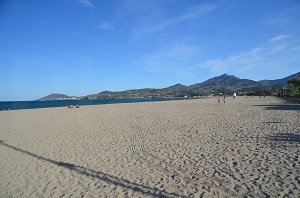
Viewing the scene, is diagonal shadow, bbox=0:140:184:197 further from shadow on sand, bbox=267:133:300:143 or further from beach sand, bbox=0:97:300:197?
shadow on sand, bbox=267:133:300:143

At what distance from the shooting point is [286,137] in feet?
30.6

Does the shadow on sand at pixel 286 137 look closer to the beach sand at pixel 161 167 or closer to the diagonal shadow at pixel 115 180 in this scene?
the beach sand at pixel 161 167

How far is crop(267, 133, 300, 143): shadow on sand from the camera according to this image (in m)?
8.75

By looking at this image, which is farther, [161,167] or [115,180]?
[161,167]

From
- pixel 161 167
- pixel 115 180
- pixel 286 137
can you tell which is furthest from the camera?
pixel 286 137

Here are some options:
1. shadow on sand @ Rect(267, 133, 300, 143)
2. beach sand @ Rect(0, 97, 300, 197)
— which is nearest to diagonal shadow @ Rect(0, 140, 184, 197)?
beach sand @ Rect(0, 97, 300, 197)

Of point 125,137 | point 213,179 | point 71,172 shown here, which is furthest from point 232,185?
point 125,137

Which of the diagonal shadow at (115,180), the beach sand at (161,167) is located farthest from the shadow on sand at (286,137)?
the diagonal shadow at (115,180)

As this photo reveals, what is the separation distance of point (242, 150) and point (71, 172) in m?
4.92

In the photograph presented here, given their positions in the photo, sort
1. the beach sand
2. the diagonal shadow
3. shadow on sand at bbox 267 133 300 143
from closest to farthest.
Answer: the diagonal shadow → the beach sand → shadow on sand at bbox 267 133 300 143

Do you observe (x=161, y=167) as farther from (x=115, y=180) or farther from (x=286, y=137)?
(x=286, y=137)

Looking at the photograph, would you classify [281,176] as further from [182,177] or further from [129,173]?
[129,173]

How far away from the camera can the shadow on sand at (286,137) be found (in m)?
8.75

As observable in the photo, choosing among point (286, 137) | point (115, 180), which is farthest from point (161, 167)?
point (286, 137)
